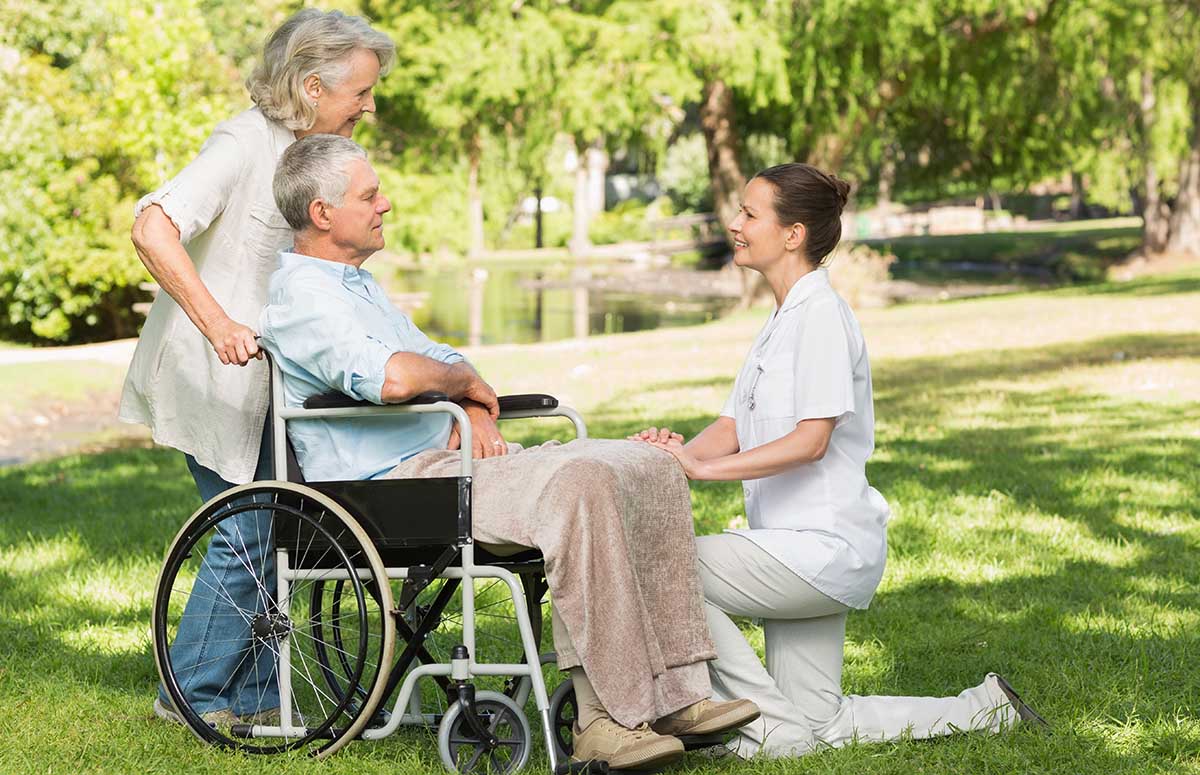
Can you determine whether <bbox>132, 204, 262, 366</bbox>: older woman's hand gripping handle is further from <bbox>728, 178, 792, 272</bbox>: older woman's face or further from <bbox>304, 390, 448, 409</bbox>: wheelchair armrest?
<bbox>728, 178, 792, 272</bbox>: older woman's face

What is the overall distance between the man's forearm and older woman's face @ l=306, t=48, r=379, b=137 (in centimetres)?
78

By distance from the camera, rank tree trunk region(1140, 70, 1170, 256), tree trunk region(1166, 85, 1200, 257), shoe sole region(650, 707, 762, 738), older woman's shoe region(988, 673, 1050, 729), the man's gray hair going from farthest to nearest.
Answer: tree trunk region(1140, 70, 1170, 256) → tree trunk region(1166, 85, 1200, 257) → older woman's shoe region(988, 673, 1050, 729) → the man's gray hair → shoe sole region(650, 707, 762, 738)

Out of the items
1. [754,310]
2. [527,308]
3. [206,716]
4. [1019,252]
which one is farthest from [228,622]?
[1019,252]

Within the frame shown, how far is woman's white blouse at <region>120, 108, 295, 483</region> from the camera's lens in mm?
3893

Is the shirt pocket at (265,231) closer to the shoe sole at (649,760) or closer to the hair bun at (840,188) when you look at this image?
the hair bun at (840,188)

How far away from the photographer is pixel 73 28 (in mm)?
25516

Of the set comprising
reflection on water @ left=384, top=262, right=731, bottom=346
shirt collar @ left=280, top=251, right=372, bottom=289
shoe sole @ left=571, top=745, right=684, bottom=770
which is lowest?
reflection on water @ left=384, top=262, right=731, bottom=346

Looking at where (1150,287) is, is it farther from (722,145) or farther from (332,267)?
(332,267)

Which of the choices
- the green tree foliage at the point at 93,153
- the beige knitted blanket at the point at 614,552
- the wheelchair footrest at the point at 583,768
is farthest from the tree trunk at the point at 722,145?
the wheelchair footrest at the point at 583,768

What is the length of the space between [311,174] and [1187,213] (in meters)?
29.2

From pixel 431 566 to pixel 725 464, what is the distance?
716mm

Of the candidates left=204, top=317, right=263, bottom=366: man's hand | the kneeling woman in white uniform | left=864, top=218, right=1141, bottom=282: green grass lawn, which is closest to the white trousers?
the kneeling woman in white uniform

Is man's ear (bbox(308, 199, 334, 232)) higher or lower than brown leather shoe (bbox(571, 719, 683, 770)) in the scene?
higher

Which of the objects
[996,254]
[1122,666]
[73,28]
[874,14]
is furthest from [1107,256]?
[1122,666]
